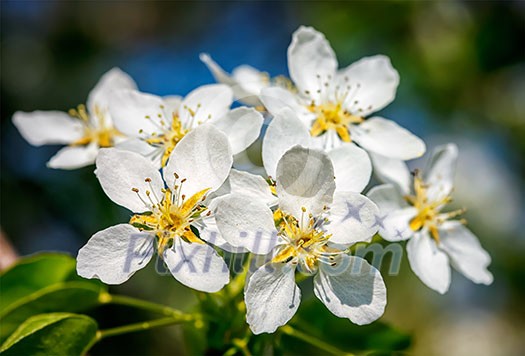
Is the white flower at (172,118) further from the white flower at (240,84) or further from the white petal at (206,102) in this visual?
the white flower at (240,84)

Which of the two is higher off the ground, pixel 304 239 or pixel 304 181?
pixel 304 181

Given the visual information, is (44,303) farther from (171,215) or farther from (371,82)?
(371,82)

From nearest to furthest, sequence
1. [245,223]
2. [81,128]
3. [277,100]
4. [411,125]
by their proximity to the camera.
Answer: [245,223], [277,100], [81,128], [411,125]

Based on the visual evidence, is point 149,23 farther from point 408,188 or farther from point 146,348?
point 408,188

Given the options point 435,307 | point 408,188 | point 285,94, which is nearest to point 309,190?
point 285,94

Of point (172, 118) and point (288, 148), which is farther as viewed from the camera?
point (172, 118)

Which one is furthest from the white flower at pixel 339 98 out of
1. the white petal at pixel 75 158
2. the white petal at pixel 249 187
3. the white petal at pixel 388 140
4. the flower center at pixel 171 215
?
the white petal at pixel 75 158

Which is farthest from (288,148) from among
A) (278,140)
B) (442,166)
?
(442,166)
